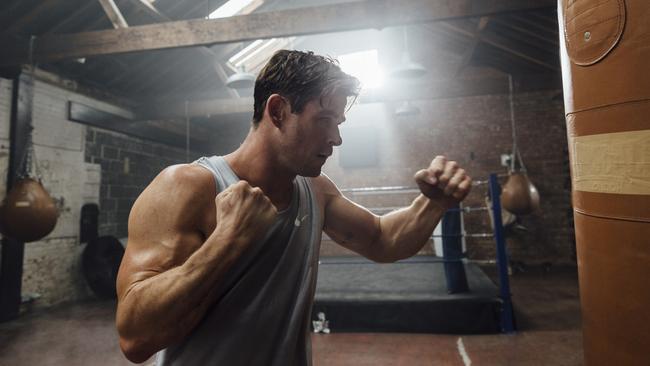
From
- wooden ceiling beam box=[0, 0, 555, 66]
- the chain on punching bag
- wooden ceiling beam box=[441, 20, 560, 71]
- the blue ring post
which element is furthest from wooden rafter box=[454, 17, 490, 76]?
the chain on punching bag

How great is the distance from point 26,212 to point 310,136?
11.8 feet

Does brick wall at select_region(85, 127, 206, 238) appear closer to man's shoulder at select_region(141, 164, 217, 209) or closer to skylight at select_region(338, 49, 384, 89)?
skylight at select_region(338, 49, 384, 89)

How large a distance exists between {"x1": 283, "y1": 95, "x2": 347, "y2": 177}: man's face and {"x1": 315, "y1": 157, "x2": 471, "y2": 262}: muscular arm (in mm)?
287

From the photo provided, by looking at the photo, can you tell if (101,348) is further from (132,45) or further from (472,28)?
(472,28)

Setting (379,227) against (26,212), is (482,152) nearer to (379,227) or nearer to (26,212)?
(379,227)

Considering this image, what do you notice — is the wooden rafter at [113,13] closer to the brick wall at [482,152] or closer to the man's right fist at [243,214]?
the man's right fist at [243,214]

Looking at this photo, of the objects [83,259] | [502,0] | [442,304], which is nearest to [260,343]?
[442,304]

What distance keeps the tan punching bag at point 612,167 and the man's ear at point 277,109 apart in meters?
0.70

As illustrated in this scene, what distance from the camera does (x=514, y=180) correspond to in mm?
4809

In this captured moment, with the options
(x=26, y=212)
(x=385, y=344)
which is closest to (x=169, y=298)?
(x=385, y=344)

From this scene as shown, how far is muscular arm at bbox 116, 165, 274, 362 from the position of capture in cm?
70

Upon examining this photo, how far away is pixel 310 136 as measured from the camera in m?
0.99

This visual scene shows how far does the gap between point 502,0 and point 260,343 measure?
3235mm

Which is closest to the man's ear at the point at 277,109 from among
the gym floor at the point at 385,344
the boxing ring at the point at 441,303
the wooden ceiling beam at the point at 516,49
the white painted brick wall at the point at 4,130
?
the gym floor at the point at 385,344
